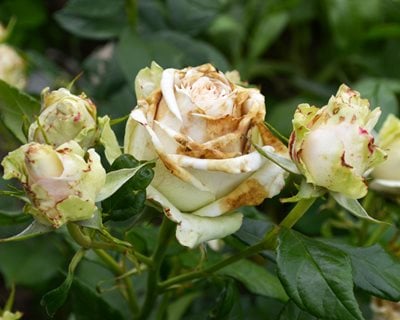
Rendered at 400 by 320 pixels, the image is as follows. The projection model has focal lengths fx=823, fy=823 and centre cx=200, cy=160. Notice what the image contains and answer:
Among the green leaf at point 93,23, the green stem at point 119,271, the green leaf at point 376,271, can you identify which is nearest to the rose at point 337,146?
the green leaf at point 376,271

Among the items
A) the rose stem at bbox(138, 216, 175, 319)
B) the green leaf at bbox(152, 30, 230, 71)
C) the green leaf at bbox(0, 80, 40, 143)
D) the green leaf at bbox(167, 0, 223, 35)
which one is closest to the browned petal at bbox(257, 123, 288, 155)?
the rose stem at bbox(138, 216, 175, 319)

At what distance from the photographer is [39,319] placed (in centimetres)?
130

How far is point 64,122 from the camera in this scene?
611mm

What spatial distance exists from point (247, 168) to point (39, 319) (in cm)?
80

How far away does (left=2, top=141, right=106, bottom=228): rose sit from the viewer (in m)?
0.55

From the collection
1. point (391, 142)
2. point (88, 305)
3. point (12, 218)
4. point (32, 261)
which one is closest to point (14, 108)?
point (12, 218)

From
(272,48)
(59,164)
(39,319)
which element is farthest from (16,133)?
(272,48)

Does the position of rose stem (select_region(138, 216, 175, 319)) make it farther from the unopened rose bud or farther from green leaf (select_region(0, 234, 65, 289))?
green leaf (select_region(0, 234, 65, 289))

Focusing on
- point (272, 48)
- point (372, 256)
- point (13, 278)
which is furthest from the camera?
point (272, 48)

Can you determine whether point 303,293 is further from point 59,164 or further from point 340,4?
point 340,4

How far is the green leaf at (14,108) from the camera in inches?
28.0

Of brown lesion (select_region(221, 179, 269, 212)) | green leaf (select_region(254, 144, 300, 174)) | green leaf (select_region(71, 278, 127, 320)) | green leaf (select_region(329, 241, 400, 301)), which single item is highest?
green leaf (select_region(254, 144, 300, 174))

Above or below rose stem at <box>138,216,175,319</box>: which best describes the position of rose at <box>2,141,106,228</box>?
above

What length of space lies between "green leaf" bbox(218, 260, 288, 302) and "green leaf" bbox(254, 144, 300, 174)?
0.20 m
